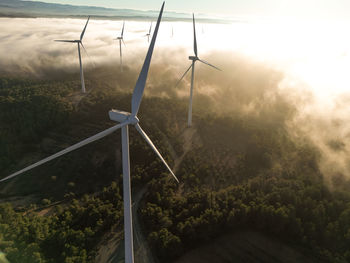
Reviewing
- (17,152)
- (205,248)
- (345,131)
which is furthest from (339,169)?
(17,152)

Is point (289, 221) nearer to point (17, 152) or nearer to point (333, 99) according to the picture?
point (17, 152)

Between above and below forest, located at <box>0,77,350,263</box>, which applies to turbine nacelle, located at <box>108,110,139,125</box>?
above

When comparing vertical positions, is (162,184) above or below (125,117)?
below

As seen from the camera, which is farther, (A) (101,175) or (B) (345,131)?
(B) (345,131)

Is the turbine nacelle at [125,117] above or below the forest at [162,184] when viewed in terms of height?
above

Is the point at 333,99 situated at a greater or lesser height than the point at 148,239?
greater

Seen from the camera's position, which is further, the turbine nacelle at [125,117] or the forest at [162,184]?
the forest at [162,184]

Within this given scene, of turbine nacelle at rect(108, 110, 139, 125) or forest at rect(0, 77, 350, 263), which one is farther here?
forest at rect(0, 77, 350, 263)

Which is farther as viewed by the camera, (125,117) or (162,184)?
(162,184)
